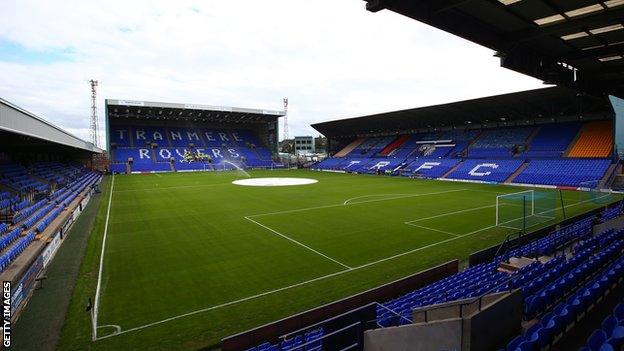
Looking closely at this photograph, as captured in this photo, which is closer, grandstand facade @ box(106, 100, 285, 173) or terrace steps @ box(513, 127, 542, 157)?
terrace steps @ box(513, 127, 542, 157)

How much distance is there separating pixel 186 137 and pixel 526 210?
2758 inches

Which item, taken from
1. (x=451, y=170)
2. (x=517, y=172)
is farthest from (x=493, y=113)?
(x=517, y=172)

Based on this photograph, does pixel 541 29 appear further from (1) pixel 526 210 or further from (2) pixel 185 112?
(2) pixel 185 112

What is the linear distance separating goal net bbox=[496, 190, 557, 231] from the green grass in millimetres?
716

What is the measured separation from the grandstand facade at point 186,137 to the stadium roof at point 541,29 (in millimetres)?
62741

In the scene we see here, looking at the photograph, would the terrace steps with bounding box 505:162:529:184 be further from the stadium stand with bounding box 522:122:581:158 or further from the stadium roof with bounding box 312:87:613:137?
the stadium roof with bounding box 312:87:613:137

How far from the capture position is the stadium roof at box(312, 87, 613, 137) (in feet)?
135

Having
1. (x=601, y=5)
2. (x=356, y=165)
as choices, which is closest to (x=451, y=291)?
(x=601, y=5)

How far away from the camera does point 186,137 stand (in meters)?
76.9

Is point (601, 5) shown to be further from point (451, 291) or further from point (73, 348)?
point (73, 348)

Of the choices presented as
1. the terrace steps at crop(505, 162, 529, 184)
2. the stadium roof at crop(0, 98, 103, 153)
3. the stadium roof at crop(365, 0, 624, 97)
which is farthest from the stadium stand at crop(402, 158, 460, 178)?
the stadium roof at crop(0, 98, 103, 153)

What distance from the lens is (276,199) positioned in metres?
30.0

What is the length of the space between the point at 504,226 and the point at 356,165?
4610cm

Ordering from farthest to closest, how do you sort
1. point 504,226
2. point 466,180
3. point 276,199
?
1. point 466,180
2. point 276,199
3. point 504,226
